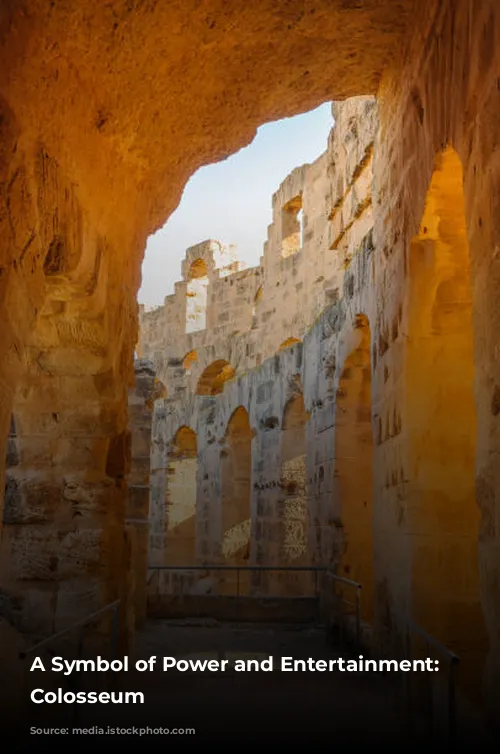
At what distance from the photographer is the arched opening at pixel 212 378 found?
19625 mm

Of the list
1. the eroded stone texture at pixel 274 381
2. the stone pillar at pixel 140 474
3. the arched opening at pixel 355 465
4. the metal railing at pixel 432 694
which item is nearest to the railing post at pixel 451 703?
the metal railing at pixel 432 694

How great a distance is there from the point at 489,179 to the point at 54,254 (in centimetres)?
239

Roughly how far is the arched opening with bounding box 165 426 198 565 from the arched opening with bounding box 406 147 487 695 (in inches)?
454

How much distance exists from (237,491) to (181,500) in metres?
3.22

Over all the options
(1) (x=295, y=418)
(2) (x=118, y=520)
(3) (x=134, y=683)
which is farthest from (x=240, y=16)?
(1) (x=295, y=418)

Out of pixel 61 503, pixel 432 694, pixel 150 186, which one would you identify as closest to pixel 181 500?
pixel 61 503

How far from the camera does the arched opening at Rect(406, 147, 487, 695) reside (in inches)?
181

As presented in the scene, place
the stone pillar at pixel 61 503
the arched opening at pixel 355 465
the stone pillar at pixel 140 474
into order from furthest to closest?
1. the arched opening at pixel 355 465
2. the stone pillar at pixel 140 474
3. the stone pillar at pixel 61 503

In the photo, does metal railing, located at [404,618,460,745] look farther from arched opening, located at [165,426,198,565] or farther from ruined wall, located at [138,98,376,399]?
arched opening, located at [165,426,198,565]

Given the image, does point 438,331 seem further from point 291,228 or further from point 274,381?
point 291,228

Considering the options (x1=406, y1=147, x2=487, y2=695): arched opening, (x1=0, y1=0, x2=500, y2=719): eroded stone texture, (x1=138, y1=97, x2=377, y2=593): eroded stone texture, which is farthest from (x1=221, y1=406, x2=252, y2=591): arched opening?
(x1=406, y1=147, x2=487, y2=695): arched opening

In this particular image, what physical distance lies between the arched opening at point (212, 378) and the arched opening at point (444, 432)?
571 inches

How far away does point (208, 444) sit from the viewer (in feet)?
47.0

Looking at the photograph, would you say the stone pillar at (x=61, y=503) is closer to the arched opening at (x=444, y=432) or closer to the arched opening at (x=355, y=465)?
the arched opening at (x=444, y=432)
